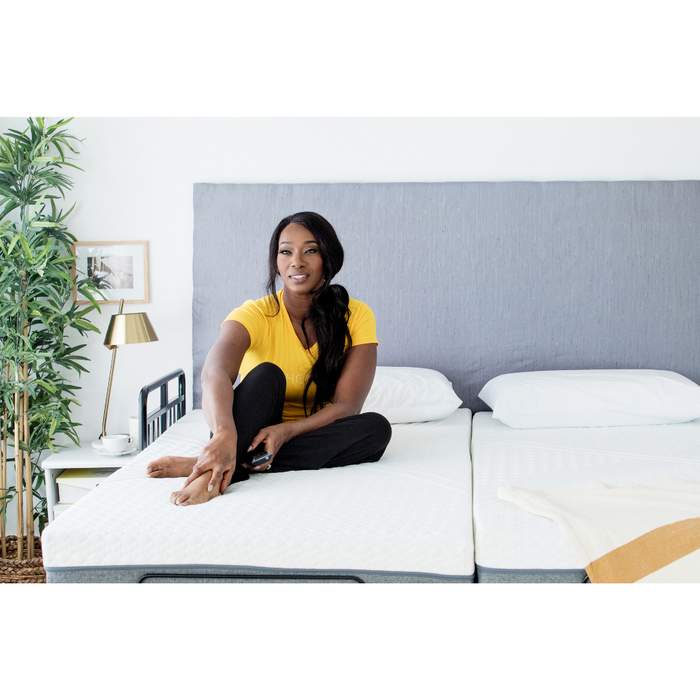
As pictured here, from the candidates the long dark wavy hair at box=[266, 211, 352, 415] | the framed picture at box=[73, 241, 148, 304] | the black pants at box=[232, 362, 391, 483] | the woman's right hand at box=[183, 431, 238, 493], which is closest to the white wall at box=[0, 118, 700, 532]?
the framed picture at box=[73, 241, 148, 304]

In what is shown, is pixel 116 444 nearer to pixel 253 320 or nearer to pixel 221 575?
pixel 253 320

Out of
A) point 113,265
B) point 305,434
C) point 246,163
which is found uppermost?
point 246,163

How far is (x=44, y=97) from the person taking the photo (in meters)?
2.40

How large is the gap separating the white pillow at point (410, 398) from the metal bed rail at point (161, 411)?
2.82ft

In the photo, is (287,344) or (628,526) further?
(287,344)

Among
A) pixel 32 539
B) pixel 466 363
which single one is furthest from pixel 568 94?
pixel 32 539

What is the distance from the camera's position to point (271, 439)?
1.79 m

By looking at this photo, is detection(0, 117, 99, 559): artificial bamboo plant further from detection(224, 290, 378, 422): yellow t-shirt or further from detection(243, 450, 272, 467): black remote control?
detection(243, 450, 272, 467): black remote control

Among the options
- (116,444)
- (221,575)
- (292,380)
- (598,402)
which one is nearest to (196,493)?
(221,575)

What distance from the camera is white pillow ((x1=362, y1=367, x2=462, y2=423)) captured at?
2.55 m

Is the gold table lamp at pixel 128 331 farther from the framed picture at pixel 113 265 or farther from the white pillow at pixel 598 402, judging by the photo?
the white pillow at pixel 598 402

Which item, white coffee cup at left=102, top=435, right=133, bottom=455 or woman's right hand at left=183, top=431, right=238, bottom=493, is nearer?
woman's right hand at left=183, top=431, right=238, bottom=493

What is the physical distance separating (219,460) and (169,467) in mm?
218

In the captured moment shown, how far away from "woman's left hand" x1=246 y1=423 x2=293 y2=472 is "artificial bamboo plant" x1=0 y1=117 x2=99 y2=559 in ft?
4.61
